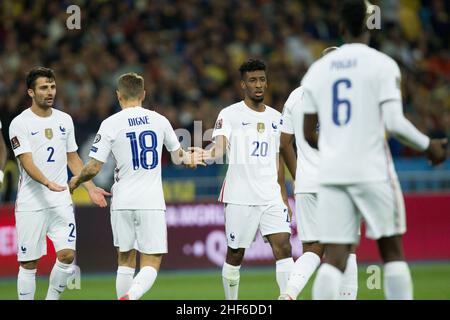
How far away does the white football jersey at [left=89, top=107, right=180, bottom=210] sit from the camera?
9.64 m

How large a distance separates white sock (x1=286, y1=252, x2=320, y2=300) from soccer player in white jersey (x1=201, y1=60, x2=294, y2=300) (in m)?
0.81

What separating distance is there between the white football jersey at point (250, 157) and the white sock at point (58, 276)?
1824mm

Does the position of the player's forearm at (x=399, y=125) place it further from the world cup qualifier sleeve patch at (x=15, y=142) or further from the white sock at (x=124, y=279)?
the world cup qualifier sleeve patch at (x=15, y=142)

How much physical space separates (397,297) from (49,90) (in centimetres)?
469

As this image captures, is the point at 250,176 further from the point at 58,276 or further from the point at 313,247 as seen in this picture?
the point at 58,276

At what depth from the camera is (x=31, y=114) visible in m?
10.4

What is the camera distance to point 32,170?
9977 millimetres

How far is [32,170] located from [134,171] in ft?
3.57

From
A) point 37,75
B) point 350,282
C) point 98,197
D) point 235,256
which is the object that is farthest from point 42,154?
point 350,282

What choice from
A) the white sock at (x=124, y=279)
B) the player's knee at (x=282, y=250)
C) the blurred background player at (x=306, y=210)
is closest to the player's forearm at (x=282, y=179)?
the player's knee at (x=282, y=250)

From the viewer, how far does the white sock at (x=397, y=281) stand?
23.5 ft

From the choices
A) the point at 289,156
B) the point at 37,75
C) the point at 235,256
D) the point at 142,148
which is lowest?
the point at 235,256
